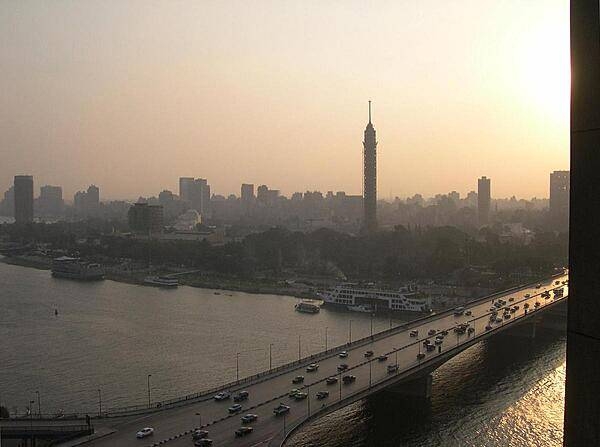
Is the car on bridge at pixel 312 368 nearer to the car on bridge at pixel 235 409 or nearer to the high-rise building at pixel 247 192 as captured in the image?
the car on bridge at pixel 235 409

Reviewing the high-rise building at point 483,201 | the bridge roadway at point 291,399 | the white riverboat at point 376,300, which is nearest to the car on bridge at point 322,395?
the bridge roadway at point 291,399

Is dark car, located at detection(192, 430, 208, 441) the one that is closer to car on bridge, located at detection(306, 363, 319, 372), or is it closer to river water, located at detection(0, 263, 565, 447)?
river water, located at detection(0, 263, 565, 447)

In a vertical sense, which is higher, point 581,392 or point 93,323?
point 581,392

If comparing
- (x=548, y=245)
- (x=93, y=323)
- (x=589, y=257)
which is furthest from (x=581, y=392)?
(x=548, y=245)

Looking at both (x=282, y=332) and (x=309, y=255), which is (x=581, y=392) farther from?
(x=309, y=255)

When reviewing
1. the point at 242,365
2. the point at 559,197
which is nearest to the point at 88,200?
the point at 559,197

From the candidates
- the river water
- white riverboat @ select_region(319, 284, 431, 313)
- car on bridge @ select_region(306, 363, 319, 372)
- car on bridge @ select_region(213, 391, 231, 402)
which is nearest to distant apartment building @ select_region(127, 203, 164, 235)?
the river water

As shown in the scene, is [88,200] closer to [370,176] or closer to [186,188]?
[186,188]
